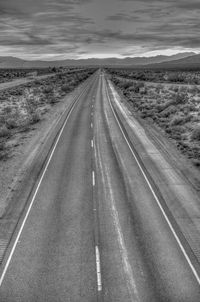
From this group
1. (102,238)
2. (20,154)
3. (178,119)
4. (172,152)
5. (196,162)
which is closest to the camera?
(102,238)

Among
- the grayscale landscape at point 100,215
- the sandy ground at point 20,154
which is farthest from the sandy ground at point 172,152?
the sandy ground at point 20,154

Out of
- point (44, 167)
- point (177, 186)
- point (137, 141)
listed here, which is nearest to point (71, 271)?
point (177, 186)

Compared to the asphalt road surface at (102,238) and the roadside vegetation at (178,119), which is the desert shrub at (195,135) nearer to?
the roadside vegetation at (178,119)

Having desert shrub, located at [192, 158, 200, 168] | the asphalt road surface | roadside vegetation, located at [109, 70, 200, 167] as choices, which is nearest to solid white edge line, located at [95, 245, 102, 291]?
the asphalt road surface

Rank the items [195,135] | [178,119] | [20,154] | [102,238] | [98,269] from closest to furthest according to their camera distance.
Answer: [98,269], [102,238], [20,154], [195,135], [178,119]

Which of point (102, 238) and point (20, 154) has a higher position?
point (20, 154)

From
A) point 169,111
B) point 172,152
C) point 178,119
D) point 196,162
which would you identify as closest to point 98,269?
point 196,162

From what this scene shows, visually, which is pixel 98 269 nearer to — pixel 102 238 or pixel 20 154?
pixel 102 238

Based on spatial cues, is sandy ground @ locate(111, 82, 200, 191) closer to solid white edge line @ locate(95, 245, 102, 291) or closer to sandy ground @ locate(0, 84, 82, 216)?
solid white edge line @ locate(95, 245, 102, 291)
